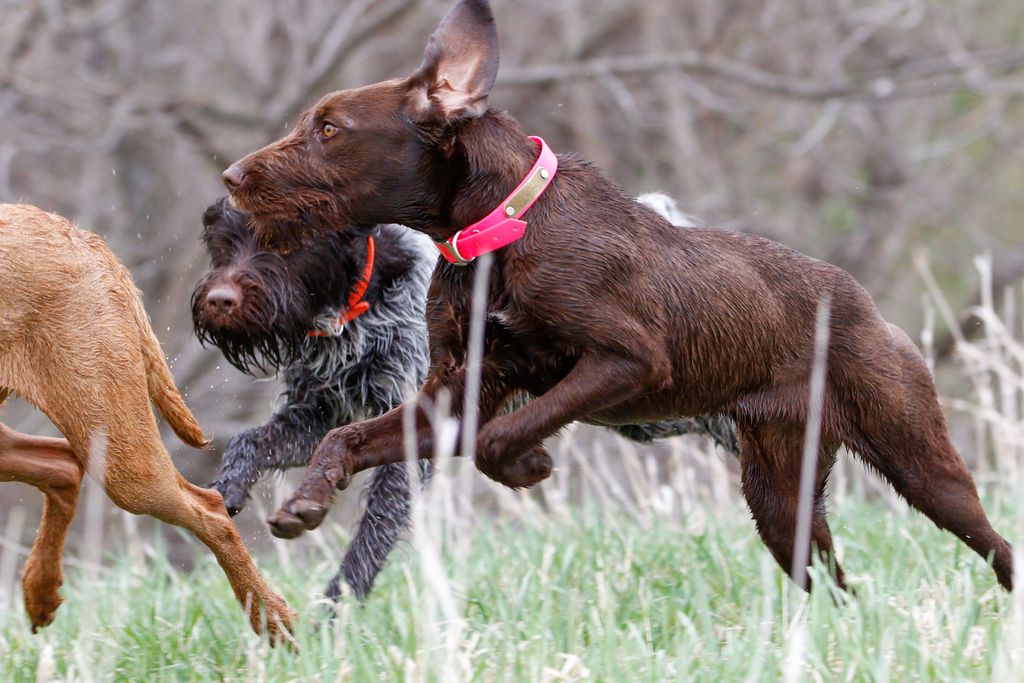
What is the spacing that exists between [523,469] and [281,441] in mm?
1707

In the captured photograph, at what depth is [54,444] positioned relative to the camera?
454 centimetres

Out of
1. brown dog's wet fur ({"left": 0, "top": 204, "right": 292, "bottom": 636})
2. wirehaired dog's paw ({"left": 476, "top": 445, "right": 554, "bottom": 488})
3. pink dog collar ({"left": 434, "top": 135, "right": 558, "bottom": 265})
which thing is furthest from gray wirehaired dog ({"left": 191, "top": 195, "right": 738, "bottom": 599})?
wirehaired dog's paw ({"left": 476, "top": 445, "right": 554, "bottom": 488})

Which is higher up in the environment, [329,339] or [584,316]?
[329,339]

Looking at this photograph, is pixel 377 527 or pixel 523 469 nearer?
pixel 523 469

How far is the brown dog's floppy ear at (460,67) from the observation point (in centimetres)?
386

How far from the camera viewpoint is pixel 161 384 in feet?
14.5

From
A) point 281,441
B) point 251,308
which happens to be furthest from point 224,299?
point 281,441

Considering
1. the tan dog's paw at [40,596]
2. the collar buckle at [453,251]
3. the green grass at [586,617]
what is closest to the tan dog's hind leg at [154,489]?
Answer: the green grass at [586,617]

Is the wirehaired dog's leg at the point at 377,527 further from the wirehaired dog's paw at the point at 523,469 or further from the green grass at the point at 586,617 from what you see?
the wirehaired dog's paw at the point at 523,469

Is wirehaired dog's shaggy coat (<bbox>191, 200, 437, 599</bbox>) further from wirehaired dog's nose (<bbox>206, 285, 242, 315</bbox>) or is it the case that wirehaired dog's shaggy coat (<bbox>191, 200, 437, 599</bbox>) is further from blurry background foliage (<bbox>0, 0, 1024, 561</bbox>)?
blurry background foliage (<bbox>0, 0, 1024, 561</bbox>)

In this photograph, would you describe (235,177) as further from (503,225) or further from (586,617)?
(586,617)

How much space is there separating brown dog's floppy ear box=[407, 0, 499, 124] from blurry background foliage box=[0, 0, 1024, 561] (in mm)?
6122

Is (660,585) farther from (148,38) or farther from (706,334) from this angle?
(148,38)

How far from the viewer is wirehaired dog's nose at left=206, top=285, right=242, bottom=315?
5.04 m
